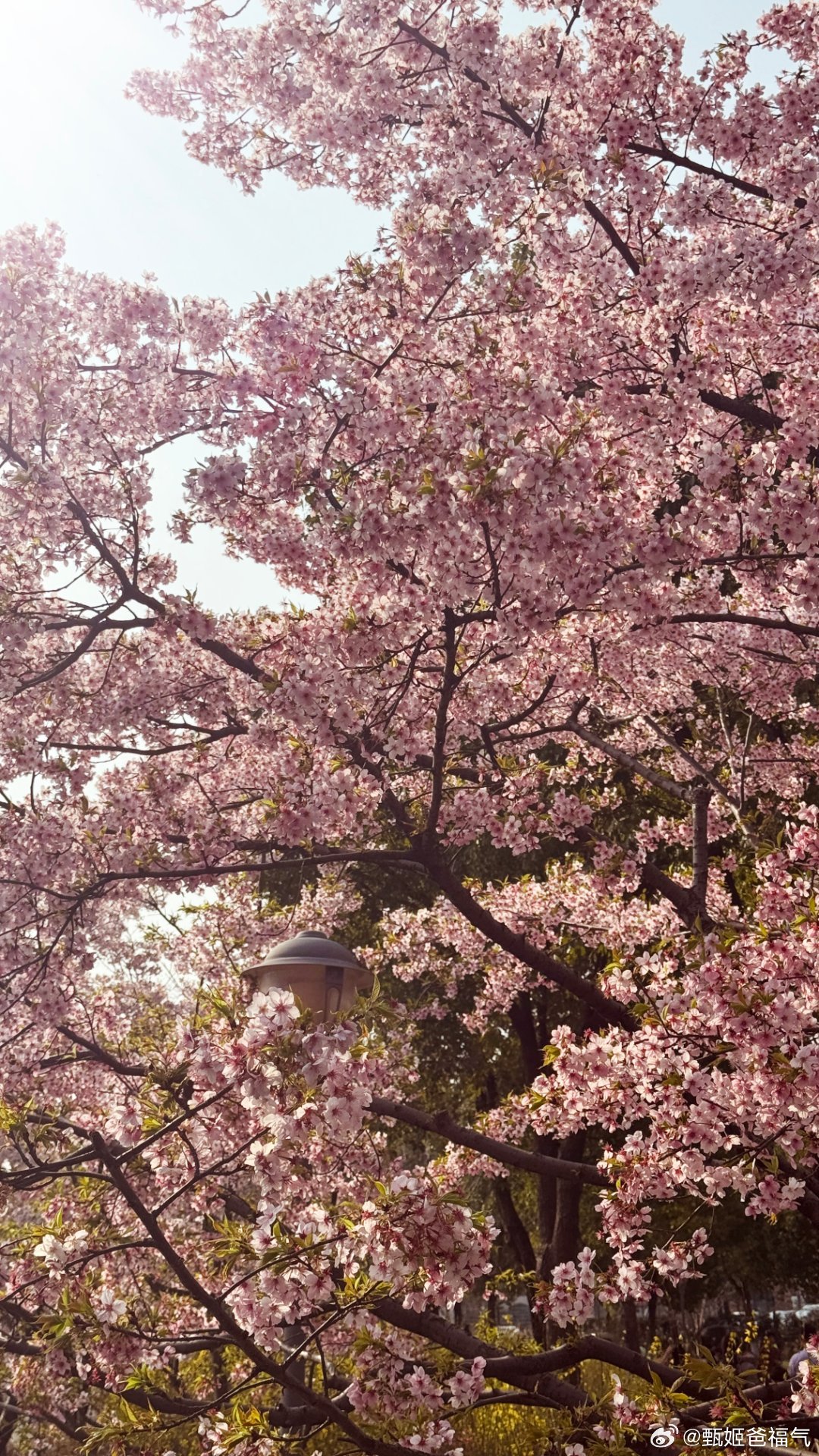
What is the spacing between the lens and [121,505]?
649 cm

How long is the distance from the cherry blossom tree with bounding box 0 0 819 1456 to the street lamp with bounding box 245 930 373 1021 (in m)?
0.34

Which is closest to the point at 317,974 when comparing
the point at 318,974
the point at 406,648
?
the point at 318,974

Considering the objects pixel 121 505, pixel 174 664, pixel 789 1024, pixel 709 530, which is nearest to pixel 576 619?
pixel 709 530

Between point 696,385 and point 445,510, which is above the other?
point 696,385

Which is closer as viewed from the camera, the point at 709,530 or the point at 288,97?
the point at 709,530

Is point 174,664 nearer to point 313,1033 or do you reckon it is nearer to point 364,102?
point 364,102

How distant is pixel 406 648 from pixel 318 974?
1.87 metres

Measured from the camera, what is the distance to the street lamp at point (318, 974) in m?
4.55

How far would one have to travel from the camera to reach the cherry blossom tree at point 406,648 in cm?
451

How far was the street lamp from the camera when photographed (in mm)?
4555

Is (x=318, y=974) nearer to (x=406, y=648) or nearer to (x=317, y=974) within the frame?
(x=317, y=974)

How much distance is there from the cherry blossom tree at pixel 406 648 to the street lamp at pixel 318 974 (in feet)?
1.11

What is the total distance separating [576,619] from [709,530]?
2188 millimetres

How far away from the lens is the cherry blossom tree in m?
4.51
